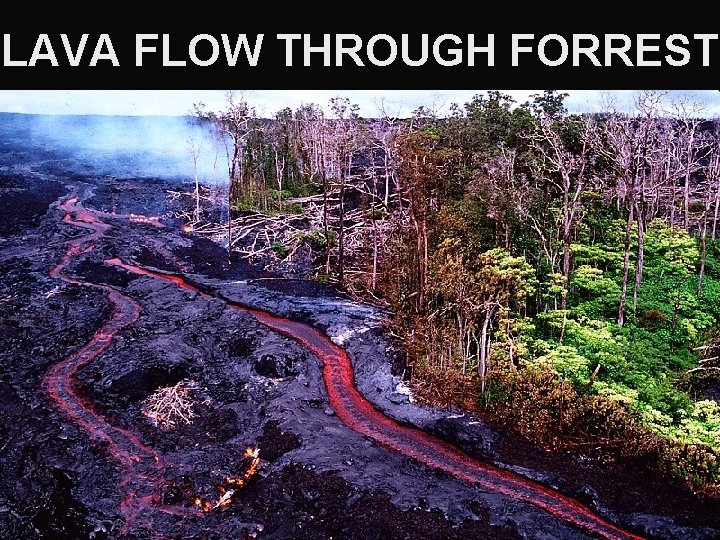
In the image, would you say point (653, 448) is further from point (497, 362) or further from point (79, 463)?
point (79, 463)

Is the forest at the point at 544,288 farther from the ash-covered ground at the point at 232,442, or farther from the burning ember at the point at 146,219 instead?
the burning ember at the point at 146,219

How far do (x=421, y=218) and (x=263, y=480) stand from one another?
1111 cm

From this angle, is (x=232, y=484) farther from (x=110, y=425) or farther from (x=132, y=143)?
(x=132, y=143)

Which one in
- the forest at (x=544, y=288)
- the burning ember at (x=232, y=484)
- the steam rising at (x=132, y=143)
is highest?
the steam rising at (x=132, y=143)

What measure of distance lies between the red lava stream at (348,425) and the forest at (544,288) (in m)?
1.71

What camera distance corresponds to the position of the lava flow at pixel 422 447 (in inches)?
504

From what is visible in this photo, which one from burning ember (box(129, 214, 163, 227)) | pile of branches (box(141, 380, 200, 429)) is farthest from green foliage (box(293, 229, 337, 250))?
pile of branches (box(141, 380, 200, 429))

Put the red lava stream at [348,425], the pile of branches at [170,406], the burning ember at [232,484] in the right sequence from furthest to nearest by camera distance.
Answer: the pile of branches at [170,406] → the red lava stream at [348,425] → the burning ember at [232,484]

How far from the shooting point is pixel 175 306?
79.2 feet

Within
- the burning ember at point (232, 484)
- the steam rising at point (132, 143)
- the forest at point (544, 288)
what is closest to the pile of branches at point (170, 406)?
the burning ember at point (232, 484)

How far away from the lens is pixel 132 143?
253 feet

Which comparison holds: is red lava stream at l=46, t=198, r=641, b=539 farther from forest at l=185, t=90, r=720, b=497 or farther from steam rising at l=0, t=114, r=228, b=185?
steam rising at l=0, t=114, r=228, b=185

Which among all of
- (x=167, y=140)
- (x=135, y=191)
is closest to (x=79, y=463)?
(x=135, y=191)

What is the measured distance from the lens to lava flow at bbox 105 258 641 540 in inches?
504
